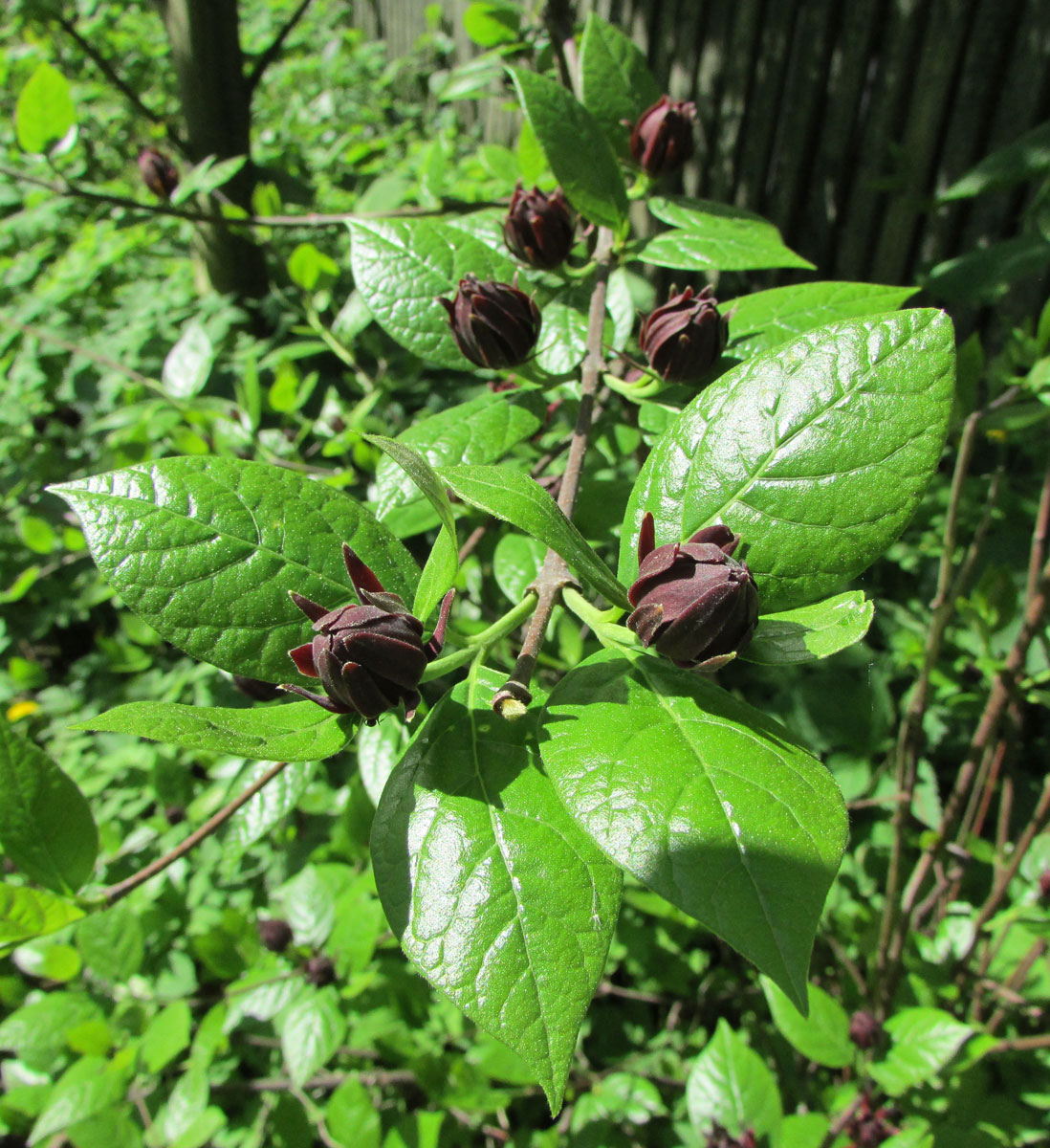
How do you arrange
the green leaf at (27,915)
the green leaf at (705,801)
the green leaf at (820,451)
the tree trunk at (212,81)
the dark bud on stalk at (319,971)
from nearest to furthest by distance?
1. the green leaf at (705,801)
2. the green leaf at (820,451)
3. the green leaf at (27,915)
4. the dark bud on stalk at (319,971)
5. the tree trunk at (212,81)

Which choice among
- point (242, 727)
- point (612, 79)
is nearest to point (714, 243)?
point (612, 79)

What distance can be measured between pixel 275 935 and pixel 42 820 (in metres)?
0.85

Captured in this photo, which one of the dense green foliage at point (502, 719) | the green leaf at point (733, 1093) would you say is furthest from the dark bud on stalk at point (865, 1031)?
the green leaf at point (733, 1093)

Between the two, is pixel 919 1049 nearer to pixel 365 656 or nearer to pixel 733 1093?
pixel 733 1093

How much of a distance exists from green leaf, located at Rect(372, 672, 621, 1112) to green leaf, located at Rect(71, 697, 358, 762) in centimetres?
6

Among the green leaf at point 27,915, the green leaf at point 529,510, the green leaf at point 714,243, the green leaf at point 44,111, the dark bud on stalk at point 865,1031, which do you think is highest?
the green leaf at point 44,111

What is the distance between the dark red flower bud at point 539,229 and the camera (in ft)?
2.96

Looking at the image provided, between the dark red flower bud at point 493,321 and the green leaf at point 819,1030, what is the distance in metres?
1.10

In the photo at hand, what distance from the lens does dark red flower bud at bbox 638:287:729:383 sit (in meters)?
0.75

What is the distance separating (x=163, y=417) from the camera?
189cm

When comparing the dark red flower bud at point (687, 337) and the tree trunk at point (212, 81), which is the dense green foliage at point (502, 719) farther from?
the tree trunk at point (212, 81)

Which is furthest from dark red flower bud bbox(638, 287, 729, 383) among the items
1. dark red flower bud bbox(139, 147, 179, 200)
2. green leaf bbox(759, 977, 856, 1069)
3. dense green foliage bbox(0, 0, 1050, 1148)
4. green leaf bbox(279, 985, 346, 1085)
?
dark red flower bud bbox(139, 147, 179, 200)

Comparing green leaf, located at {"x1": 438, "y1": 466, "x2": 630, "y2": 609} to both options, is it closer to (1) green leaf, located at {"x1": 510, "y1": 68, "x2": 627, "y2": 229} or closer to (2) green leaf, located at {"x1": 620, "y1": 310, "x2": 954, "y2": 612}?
(2) green leaf, located at {"x1": 620, "y1": 310, "x2": 954, "y2": 612}

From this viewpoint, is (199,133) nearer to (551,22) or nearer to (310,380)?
(310,380)
